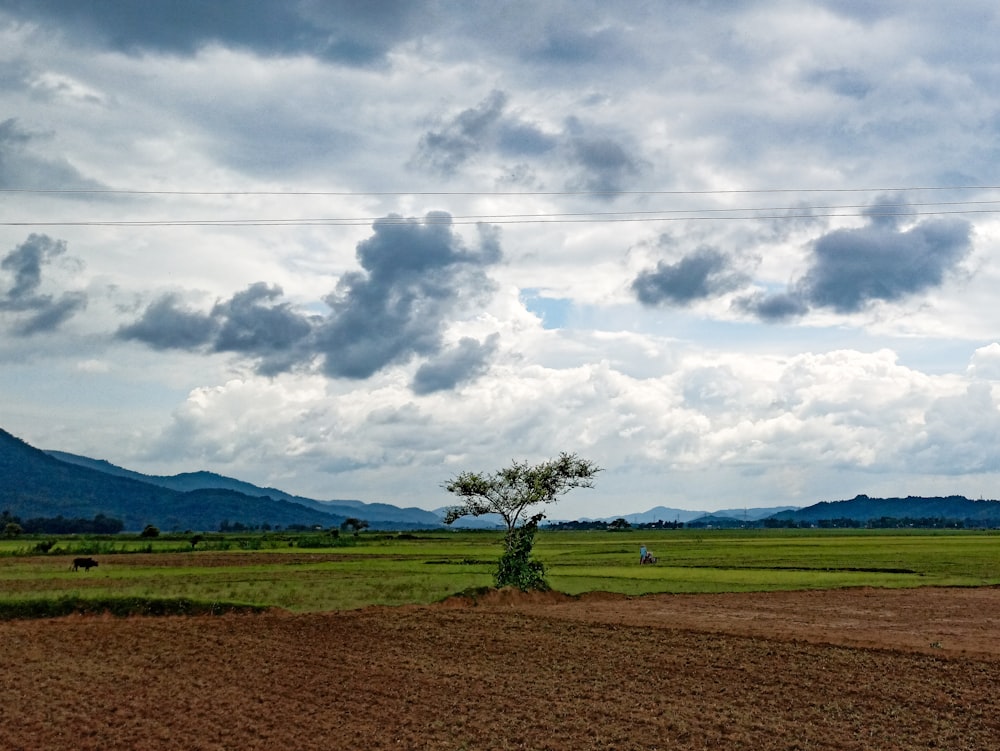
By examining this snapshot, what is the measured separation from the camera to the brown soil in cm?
1967

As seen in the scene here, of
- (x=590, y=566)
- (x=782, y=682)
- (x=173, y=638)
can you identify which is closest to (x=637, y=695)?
(x=782, y=682)

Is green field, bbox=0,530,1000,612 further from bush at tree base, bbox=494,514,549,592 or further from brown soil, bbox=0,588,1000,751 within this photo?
brown soil, bbox=0,588,1000,751

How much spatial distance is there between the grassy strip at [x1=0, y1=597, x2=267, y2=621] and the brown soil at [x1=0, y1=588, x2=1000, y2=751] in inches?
47.1

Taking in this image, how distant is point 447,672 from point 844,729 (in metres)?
11.2

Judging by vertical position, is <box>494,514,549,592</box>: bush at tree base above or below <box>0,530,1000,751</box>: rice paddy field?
above

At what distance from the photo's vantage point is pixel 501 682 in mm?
24766

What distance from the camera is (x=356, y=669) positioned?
26.9 meters

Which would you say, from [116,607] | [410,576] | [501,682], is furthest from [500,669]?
[410,576]

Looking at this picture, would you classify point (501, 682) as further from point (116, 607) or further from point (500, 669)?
point (116, 607)

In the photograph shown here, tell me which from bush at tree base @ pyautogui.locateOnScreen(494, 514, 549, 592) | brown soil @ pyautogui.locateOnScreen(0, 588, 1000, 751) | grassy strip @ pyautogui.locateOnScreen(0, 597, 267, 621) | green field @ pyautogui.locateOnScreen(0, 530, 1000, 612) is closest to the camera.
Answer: brown soil @ pyautogui.locateOnScreen(0, 588, 1000, 751)

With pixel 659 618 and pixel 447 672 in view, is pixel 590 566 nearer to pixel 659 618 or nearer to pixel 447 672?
pixel 659 618

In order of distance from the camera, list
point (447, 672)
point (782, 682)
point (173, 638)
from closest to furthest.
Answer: point (782, 682)
point (447, 672)
point (173, 638)

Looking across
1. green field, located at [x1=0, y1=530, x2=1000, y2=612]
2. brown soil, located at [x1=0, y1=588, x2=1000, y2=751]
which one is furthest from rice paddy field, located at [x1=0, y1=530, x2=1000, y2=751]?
green field, located at [x1=0, y1=530, x2=1000, y2=612]

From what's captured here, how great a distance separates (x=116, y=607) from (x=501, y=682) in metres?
23.0
